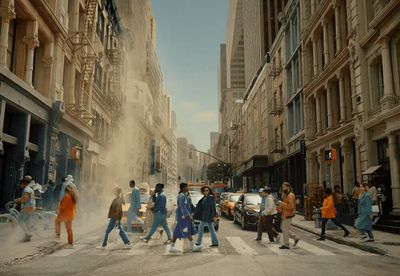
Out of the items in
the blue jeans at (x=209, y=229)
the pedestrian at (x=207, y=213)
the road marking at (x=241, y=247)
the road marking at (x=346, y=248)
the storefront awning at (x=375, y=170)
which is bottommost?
the road marking at (x=346, y=248)

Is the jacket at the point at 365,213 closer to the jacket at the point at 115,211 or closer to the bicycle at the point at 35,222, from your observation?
the jacket at the point at 115,211

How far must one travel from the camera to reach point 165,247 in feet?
35.8

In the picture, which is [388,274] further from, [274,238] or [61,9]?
[61,9]

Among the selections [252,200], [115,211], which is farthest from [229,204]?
[115,211]

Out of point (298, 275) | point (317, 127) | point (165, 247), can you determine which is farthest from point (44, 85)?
point (317, 127)

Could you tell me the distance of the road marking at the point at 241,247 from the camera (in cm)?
996

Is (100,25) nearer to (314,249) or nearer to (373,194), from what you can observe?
(373,194)

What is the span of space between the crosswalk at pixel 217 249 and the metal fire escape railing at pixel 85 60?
1214cm

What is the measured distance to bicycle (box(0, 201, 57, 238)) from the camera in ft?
36.0

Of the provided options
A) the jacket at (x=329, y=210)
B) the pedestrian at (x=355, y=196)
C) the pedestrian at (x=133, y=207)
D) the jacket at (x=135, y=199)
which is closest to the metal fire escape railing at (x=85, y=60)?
the pedestrian at (x=133, y=207)

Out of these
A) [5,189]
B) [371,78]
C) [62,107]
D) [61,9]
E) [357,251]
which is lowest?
[357,251]

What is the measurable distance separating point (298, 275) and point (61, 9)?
18271mm

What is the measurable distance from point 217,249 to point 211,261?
6.31ft

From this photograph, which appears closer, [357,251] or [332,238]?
[357,251]
